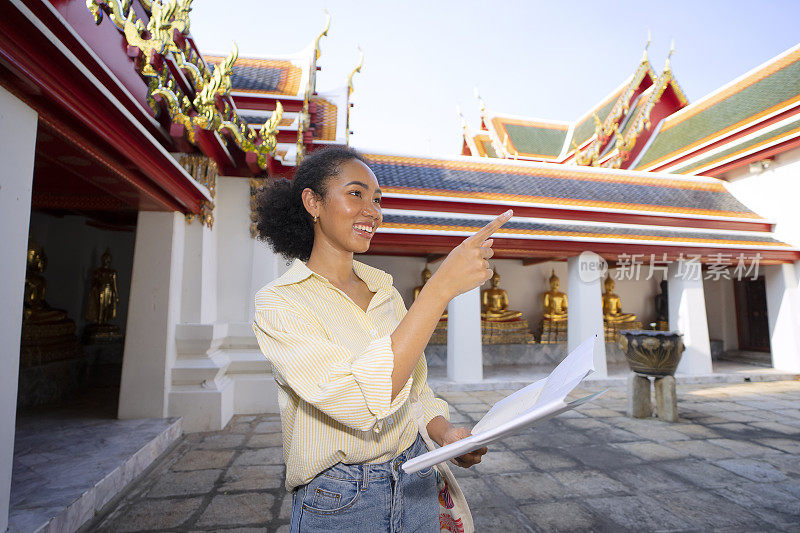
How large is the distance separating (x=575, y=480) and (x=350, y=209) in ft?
9.56

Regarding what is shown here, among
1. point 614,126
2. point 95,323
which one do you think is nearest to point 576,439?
point 95,323

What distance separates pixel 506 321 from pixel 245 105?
5.94 m

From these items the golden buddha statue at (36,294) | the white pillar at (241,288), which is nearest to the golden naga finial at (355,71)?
the white pillar at (241,288)

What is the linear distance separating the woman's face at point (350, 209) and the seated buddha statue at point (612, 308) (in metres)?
8.96

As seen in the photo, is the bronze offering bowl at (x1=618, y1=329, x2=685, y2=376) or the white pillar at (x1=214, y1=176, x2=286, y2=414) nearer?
the bronze offering bowl at (x1=618, y1=329, x2=685, y2=376)

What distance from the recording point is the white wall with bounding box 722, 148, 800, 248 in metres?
7.52

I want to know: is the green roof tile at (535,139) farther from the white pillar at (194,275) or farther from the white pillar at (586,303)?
the white pillar at (194,275)

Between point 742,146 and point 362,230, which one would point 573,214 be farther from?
point 362,230

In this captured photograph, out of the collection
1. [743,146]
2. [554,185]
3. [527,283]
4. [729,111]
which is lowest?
[527,283]

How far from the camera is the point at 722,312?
976 cm

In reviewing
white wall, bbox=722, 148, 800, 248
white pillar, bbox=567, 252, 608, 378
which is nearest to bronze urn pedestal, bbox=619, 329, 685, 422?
white pillar, bbox=567, 252, 608, 378

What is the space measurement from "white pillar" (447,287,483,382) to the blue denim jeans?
5.38m

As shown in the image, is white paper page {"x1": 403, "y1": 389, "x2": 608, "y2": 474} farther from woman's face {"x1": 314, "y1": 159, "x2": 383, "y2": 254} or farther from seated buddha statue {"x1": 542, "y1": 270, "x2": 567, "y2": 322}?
seated buddha statue {"x1": 542, "y1": 270, "x2": 567, "y2": 322}

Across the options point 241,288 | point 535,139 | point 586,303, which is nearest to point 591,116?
point 535,139
